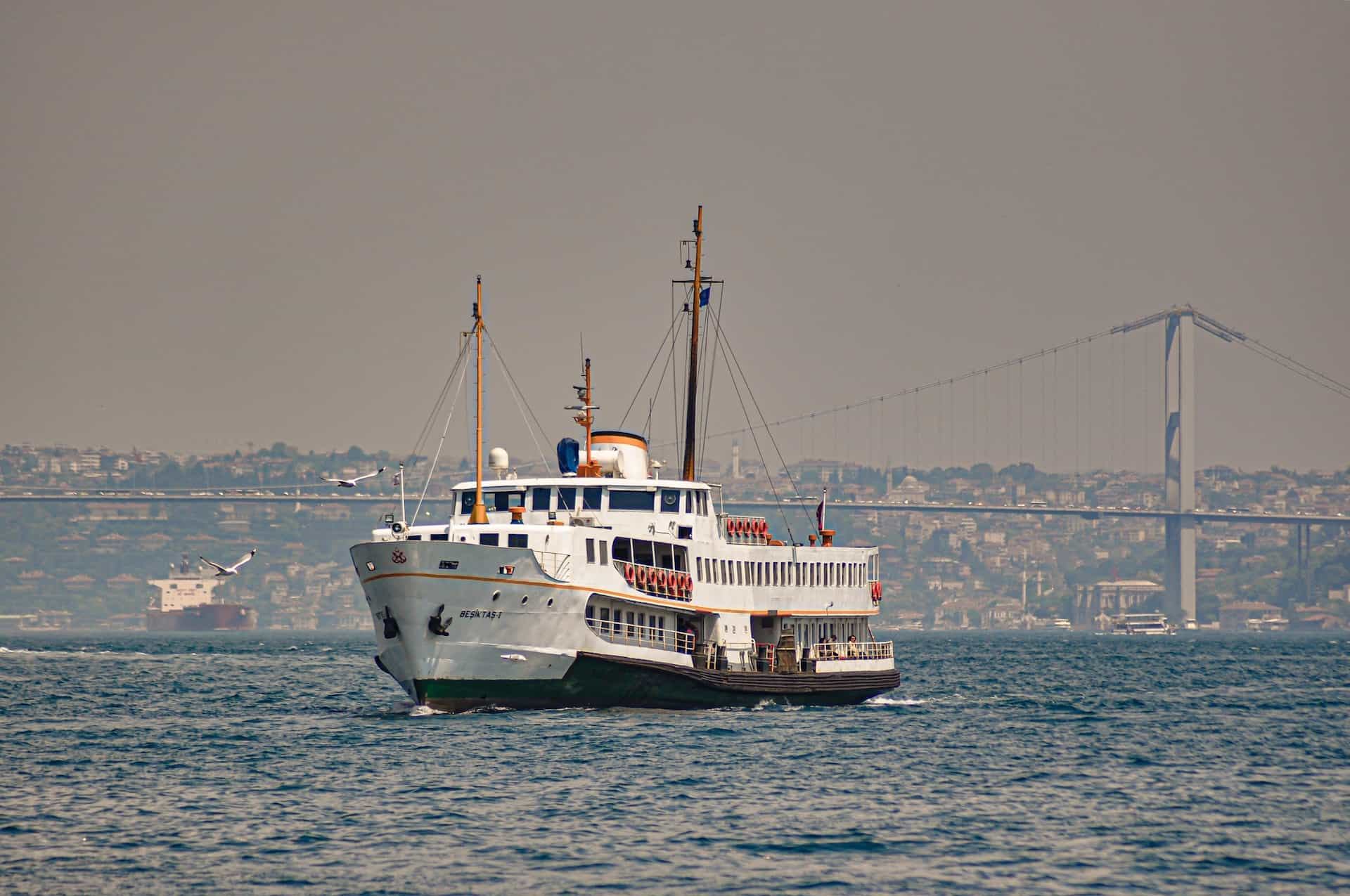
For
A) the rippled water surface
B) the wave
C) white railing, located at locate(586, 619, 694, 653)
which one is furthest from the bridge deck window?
the wave

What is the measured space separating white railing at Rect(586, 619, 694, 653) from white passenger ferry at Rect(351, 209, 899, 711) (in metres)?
0.06

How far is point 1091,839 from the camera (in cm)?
3058

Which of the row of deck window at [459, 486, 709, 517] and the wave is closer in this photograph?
the row of deck window at [459, 486, 709, 517]

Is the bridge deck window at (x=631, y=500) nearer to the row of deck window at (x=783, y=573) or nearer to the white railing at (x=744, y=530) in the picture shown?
the row of deck window at (x=783, y=573)

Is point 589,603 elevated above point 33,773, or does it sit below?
above

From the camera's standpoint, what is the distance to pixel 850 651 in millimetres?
57312

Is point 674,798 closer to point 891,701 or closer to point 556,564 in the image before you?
point 556,564

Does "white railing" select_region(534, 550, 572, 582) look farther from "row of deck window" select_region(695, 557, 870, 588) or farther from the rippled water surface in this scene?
"row of deck window" select_region(695, 557, 870, 588)

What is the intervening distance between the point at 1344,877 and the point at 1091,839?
424 cm

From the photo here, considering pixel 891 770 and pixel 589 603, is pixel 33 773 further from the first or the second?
pixel 891 770

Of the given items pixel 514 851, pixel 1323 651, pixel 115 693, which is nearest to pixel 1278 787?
pixel 514 851

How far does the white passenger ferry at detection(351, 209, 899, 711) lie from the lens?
45.0 metres

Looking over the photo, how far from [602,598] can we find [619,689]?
7.71 feet

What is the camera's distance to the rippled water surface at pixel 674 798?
2767cm
